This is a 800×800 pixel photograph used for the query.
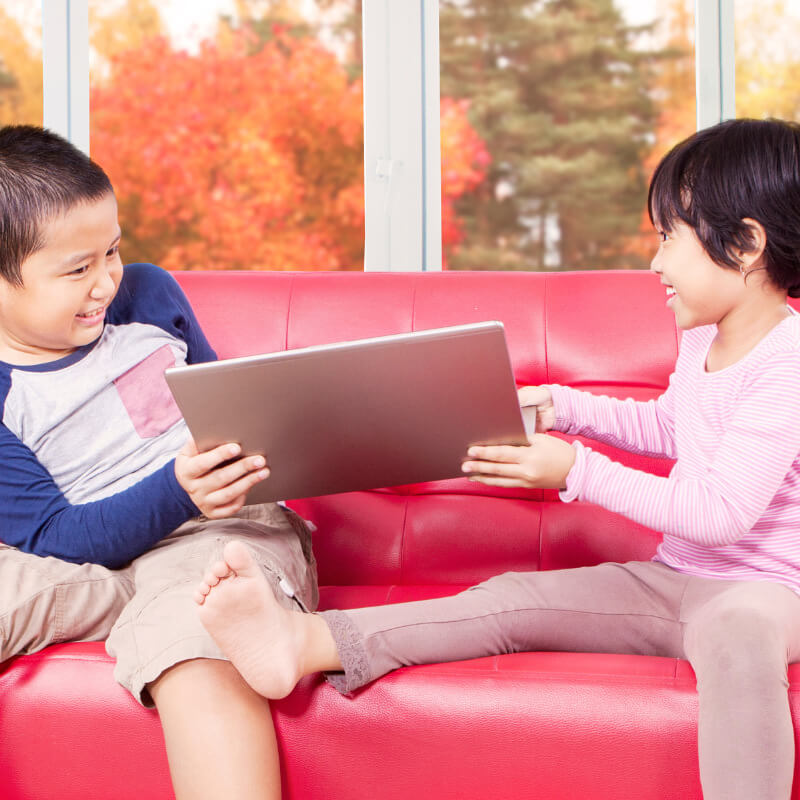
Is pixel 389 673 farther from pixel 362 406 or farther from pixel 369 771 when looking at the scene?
pixel 362 406

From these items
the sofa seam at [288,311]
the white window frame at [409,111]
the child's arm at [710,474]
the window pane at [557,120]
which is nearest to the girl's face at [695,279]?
the child's arm at [710,474]

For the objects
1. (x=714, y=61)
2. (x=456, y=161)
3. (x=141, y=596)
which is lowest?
(x=141, y=596)

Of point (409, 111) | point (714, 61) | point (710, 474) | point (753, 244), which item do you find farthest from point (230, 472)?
point (714, 61)

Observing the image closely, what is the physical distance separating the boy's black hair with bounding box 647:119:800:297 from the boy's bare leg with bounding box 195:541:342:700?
2.22 feet

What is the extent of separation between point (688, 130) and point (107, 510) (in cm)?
181

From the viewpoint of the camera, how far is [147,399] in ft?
4.26

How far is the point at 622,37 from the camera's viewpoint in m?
2.37

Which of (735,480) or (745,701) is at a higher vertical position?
(735,480)

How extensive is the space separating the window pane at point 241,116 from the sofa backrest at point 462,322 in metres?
0.87

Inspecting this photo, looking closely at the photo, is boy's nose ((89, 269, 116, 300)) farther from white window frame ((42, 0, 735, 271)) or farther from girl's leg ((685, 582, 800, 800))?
white window frame ((42, 0, 735, 271))

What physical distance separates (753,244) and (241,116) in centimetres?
166

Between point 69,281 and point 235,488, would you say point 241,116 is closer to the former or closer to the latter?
point 69,281

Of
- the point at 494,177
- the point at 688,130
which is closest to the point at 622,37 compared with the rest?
the point at 688,130

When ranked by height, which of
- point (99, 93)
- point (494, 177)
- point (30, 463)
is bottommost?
point (30, 463)
